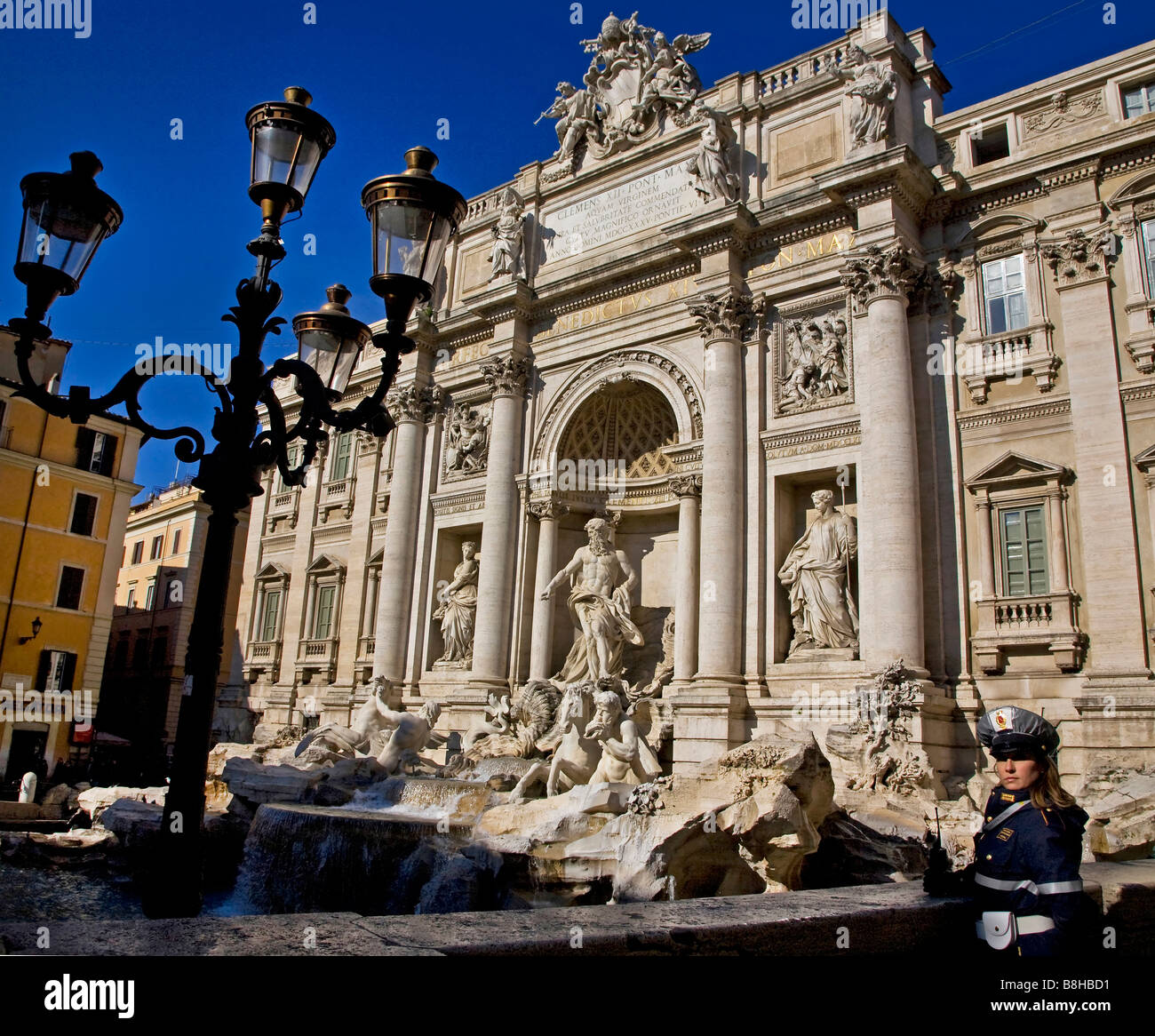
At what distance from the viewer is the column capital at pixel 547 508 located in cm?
2067

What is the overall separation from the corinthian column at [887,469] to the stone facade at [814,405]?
0.17 ft

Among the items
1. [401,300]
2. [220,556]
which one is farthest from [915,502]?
[220,556]

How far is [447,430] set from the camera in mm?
23625

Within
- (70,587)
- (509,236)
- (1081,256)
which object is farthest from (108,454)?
(1081,256)

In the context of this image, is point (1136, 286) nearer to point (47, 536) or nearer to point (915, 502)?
point (915, 502)

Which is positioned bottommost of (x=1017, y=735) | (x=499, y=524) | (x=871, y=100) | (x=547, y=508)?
(x=1017, y=735)

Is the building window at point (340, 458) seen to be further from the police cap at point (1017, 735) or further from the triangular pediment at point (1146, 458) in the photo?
the police cap at point (1017, 735)

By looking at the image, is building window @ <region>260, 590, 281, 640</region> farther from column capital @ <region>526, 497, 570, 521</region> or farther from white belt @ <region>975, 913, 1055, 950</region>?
white belt @ <region>975, 913, 1055, 950</region>

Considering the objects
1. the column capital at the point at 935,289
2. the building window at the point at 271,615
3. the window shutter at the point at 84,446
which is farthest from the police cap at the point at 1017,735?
the window shutter at the point at 84,446

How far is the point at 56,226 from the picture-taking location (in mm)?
6414

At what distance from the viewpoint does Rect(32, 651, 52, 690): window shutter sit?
27484mm

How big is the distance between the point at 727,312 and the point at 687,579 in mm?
5176

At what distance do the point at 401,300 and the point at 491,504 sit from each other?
1463cm

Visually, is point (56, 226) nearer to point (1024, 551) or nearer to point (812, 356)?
point (812, 356)
